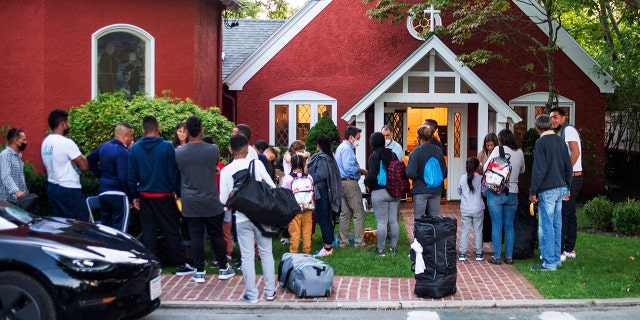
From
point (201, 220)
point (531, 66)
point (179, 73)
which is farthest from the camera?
point (531, 66)

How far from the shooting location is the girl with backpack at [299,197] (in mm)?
10609

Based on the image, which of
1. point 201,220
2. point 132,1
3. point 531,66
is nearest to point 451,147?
point 531,66

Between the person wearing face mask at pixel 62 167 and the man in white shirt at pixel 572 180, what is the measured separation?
6.33 metres

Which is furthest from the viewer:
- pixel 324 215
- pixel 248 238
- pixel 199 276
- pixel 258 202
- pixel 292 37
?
pixel 292 37

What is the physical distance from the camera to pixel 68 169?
31.6 feet

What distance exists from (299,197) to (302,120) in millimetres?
8559

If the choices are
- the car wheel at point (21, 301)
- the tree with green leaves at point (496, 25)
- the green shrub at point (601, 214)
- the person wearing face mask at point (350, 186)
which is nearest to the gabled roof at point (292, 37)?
the tree with green leaves at point (496, 25)

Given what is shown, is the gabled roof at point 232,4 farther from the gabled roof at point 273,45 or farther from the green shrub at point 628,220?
the green shrub at point 628,220

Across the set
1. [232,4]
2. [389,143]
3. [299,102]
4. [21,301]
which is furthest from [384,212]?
[299,102]

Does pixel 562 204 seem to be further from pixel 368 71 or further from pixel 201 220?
pixel 368 71

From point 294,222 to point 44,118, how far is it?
20.2 feet

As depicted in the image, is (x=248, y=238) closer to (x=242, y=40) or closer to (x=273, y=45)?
(x=273, y=45)

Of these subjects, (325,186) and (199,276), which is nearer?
(199,276)

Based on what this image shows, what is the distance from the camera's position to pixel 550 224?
395 inches
